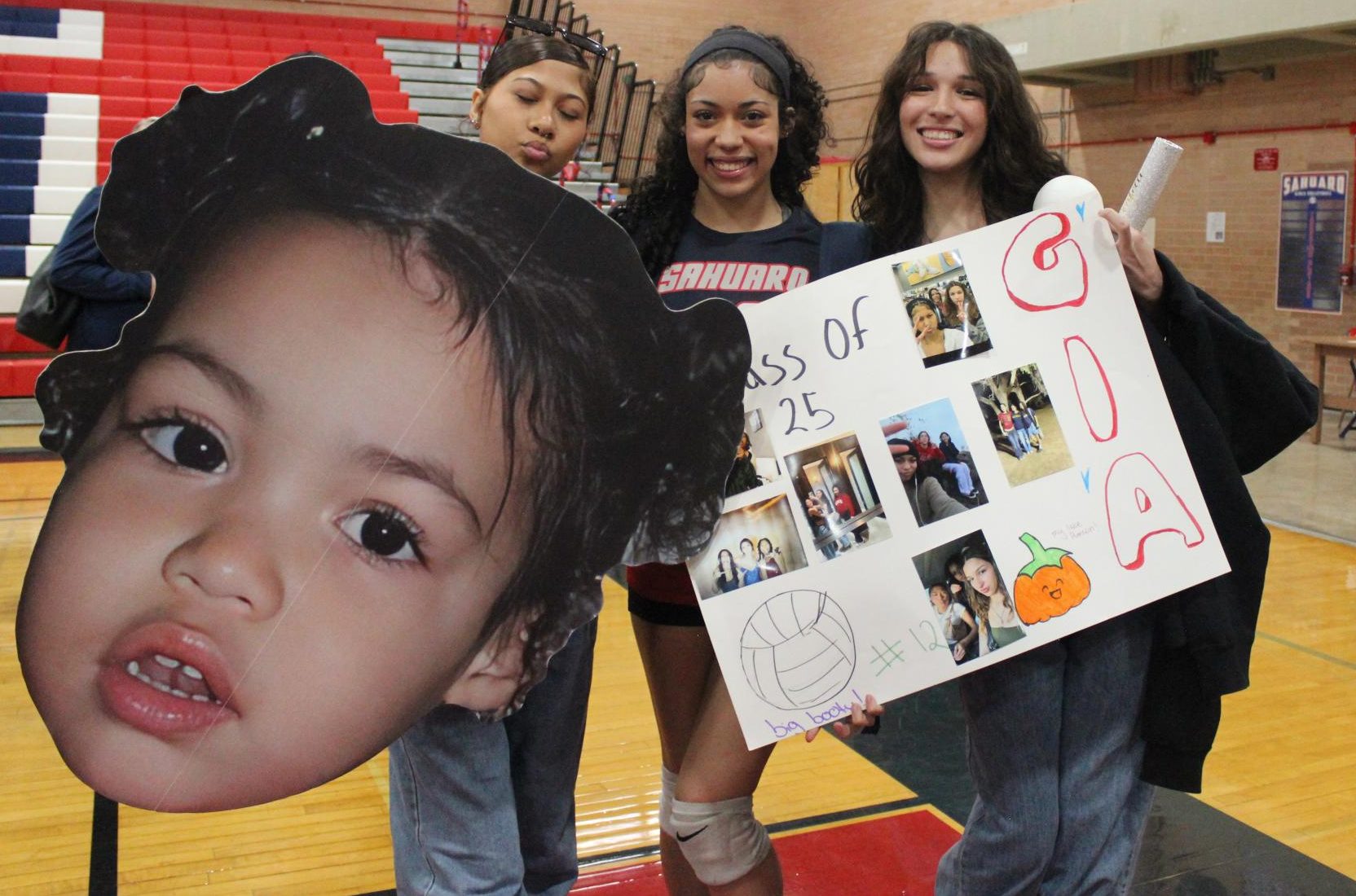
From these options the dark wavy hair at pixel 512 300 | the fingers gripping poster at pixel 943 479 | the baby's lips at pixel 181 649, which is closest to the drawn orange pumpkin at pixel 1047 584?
the fingers gripping poster at pixel 943 479

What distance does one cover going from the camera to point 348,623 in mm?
1134

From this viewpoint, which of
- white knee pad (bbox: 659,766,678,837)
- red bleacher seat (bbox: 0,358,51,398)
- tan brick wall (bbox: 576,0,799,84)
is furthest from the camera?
tan brick wall (bbox: 576,0,799,84)

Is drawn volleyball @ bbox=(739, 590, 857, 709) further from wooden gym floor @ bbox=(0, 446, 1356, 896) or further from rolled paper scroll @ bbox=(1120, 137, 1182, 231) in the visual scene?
wooden gym floor @ bbox=(0, 446, 1356, 896)

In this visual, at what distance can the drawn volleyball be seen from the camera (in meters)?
1.43

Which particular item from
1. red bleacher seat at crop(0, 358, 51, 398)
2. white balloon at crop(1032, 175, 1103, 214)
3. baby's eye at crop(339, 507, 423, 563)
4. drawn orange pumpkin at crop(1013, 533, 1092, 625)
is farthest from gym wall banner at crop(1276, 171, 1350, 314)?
baby's eye at crop(339, 507, 423, 563)

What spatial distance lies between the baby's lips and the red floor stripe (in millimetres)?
1315

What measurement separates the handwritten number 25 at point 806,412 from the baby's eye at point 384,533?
0.48m

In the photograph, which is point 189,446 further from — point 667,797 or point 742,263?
point 667,797

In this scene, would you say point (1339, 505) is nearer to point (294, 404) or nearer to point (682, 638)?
point (682, 638)

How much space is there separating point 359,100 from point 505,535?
1.46 feet

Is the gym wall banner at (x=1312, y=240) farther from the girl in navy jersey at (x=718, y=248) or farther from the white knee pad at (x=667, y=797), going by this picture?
the white knee pad at (x=667, y=797)

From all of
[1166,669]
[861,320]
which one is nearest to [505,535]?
[861,320]

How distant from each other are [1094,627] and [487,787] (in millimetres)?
779

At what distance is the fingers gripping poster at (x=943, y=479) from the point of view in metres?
1.42
